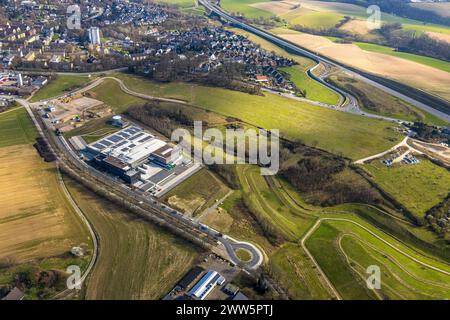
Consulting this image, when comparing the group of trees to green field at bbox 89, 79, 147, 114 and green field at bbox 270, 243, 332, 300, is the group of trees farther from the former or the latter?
green field at bbox 270, 243, 332, 300

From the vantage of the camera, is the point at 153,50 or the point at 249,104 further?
the point at 153,50

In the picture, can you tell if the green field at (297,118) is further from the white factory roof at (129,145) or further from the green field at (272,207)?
the white factory roof at (129,145)

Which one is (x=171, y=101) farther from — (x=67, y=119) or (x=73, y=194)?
(x=73, y=194)

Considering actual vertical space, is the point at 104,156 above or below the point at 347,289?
above

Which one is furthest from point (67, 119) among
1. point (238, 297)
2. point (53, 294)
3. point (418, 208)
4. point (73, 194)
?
point (418, 208)

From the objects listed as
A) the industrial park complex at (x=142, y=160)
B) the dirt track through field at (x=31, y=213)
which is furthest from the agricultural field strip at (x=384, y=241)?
the dirt track through field at (x=31, y=213)

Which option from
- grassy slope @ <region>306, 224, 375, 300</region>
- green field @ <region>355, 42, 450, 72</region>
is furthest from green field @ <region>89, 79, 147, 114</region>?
green field @ <region>355, 42, 450, 72</region>
